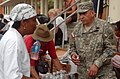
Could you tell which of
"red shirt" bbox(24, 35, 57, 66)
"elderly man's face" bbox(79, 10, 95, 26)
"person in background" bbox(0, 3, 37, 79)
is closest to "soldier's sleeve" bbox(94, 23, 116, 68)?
"elderly man's face" bbox(79, 10, 95, 26)

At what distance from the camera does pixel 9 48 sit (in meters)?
3.14

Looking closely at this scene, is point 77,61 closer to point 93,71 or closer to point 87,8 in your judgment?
point 93,71

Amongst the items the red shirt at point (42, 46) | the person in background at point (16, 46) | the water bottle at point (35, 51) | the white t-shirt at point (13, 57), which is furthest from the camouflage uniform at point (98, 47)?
the white t-shirt at point (13, 57)

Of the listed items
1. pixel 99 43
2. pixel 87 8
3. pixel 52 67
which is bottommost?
pixel 52 67

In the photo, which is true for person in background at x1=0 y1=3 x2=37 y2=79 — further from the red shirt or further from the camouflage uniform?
the camouflage uniform

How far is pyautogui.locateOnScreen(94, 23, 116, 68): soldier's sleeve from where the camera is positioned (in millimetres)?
4355

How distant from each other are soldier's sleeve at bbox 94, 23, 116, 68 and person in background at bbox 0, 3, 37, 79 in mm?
1253

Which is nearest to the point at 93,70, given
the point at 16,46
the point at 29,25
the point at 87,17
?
the point at 87,17

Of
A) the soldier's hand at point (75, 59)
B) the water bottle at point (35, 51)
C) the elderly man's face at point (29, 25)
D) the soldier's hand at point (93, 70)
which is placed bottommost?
the soldier's hand at point (93, 70)

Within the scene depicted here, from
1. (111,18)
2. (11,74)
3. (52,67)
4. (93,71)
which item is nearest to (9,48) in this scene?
(11,74)

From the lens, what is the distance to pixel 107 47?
438 centimetres

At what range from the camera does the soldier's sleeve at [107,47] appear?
171 inches

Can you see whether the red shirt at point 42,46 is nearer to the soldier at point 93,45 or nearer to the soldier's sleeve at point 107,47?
the soldier at point 93,45

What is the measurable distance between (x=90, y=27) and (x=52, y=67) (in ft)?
A: 3.13
